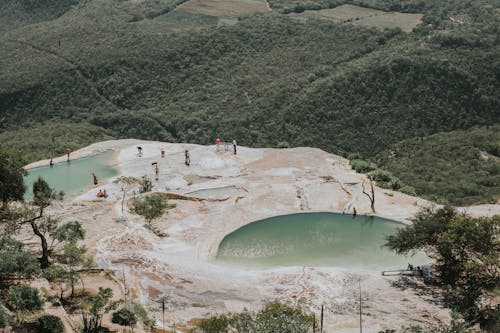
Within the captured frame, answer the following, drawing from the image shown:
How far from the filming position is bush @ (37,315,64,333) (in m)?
18.8

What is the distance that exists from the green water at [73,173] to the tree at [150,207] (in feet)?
22.1

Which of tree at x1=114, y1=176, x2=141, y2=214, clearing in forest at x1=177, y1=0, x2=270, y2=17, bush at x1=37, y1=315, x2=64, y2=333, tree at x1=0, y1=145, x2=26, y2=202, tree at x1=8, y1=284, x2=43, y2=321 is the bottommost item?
tree at x1=114, y1=176, x2=141, y2=214

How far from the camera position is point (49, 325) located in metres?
18.9

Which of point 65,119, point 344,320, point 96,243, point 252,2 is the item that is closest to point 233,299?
point 344,320

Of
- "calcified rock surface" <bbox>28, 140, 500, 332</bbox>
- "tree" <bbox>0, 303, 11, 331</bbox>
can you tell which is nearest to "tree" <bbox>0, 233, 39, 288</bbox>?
"tree" <bbox>0, 303, 11, 331</bbox>

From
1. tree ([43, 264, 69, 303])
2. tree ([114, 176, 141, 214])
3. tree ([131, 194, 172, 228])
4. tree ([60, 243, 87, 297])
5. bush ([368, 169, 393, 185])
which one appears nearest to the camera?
tree ([43, 264, 69, 303])

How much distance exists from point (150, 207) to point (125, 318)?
463 inches

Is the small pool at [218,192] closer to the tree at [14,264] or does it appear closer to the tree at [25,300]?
the tree at [14,264]

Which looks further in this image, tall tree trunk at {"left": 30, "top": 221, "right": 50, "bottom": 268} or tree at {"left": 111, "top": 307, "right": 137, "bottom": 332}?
tall tree trunk at {"left": 30, "top": 221, "right": 50, "bottom": 268}

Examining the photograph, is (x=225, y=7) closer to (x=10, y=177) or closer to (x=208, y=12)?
(x=208, y=12)

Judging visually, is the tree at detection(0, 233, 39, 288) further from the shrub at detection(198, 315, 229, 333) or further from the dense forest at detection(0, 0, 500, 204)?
the dense forest at detection(0, 0, 500, 204)

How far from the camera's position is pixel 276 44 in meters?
90.4

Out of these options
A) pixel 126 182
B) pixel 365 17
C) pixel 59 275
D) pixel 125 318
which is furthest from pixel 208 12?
pixel 125 318

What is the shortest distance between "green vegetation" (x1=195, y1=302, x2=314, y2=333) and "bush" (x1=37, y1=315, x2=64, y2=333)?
178 inches
